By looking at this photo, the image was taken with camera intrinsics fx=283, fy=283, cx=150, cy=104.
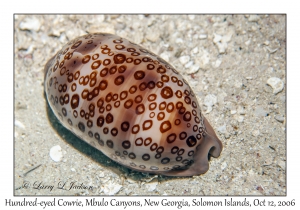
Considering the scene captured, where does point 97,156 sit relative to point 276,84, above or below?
below

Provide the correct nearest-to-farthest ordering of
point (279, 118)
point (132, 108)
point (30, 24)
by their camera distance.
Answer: point (132, 108), point (279, 118), point (30, 24)

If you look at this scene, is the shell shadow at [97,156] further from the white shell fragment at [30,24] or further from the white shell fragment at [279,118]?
the white shell fragment at [279,118]

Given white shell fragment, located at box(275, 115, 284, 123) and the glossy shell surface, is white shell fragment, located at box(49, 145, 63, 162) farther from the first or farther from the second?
white shell fragment, located at box(275, 115, 284, 123)

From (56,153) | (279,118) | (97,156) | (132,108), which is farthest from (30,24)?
(279,118)

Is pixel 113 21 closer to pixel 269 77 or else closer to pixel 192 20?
pixel 192 20

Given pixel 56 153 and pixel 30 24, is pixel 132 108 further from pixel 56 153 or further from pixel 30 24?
pixel 30 24

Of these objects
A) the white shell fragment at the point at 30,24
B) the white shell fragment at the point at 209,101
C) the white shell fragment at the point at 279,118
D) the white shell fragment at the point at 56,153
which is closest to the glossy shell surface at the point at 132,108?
the white shell fragment at the point at 209,101

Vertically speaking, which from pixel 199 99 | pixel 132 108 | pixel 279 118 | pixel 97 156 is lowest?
pixel 97 156
